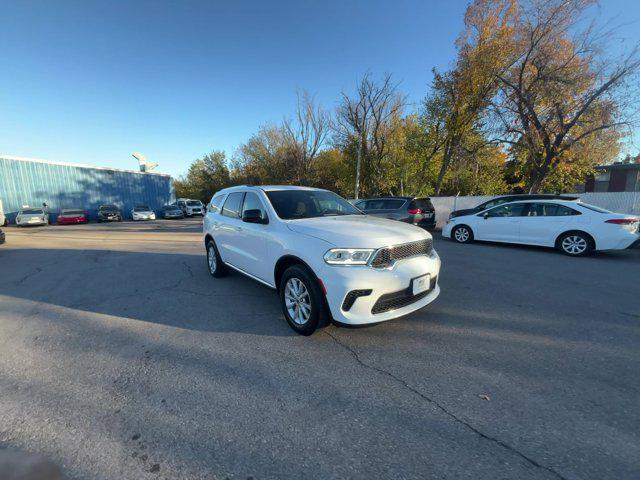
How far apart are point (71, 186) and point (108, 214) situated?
665 centimetres

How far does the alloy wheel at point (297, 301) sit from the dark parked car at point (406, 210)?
26.9ft

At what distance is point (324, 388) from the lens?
102 inches

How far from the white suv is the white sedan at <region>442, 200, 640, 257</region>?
633cm

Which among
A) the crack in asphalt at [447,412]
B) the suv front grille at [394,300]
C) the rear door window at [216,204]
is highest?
the rear door window at [216,204]

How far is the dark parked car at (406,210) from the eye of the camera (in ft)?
37.7

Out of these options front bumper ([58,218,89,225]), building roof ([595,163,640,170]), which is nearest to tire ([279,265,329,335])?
front bumper ([58,218,89,225])

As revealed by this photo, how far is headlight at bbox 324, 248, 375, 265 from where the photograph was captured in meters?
3.10

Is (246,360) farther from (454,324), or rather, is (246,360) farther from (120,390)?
(454,324)

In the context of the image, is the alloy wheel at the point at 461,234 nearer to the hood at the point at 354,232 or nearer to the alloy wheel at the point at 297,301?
the hood at the point at 354,232

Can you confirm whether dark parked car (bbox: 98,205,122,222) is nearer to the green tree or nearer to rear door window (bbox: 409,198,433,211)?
the green tree

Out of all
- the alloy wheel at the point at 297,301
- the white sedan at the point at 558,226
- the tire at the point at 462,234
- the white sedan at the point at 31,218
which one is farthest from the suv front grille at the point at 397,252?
the white sedan at the point at 31,218

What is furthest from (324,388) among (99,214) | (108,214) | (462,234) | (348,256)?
(99,214)

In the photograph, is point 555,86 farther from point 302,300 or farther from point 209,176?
point 209,176

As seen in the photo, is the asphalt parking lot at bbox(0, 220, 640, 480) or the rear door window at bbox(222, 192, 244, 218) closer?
the asphalt parking lot at bbox(0, 220, 640, 480)
